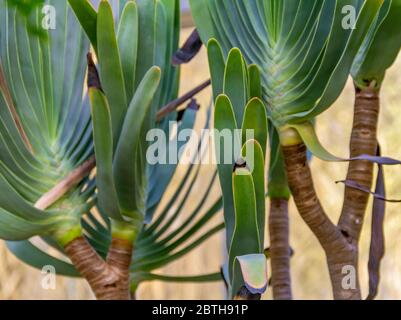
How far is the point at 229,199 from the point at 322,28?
0.13m

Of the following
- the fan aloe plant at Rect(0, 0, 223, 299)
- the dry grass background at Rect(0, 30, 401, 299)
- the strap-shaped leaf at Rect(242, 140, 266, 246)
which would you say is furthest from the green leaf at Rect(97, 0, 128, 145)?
the dry grass background at Rect(0, 30, 401, 299)

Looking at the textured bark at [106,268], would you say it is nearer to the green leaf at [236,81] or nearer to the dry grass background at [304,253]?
the green leaf at [236,81]

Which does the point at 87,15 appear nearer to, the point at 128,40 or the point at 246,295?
the point at 128,40

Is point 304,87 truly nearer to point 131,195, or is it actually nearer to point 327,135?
point 131,195

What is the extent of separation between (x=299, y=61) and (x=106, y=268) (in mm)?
191

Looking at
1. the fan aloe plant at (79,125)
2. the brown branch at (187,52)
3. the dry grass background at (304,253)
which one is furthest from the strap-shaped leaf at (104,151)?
the dry grass background at (304,253)

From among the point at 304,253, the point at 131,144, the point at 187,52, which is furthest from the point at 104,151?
the point at 304,253

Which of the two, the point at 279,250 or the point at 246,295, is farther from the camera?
the point at 279,250

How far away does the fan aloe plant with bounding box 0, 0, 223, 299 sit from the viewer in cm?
40

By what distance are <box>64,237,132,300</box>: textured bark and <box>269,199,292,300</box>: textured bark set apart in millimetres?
143

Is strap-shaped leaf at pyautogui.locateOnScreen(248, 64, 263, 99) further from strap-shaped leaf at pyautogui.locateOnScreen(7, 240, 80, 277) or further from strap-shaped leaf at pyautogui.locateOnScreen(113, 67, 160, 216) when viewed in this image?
strap-shaped leaf at pyautogui.locateOnScreen(7, 240, 80, 277)

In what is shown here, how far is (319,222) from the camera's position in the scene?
1.43ft

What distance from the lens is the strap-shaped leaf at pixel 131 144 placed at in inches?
15.3

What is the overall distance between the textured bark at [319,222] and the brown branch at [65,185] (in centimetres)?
14
